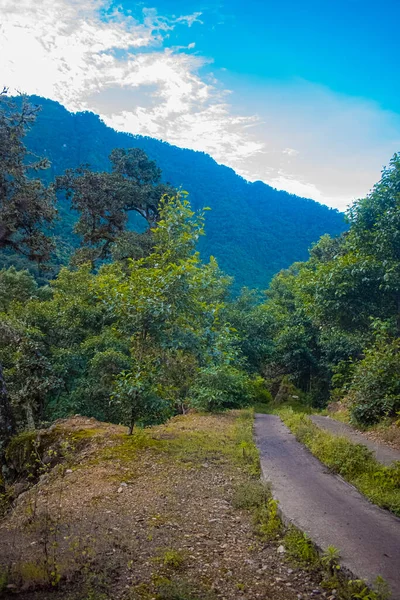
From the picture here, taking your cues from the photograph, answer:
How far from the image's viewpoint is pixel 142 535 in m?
4.38

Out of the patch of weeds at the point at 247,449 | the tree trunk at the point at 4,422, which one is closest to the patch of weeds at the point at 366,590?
the patch of weeds at the point at 247,449

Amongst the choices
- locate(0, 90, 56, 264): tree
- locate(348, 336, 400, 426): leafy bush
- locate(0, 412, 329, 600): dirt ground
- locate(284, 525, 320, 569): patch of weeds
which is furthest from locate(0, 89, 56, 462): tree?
locate(348, 336, 400, 426): leafy bush

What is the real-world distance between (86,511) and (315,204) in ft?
290

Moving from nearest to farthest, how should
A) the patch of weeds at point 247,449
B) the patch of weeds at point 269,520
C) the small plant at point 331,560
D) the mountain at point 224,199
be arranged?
the small plant at point 331,560 → the patch of weeds at point 269,520 → the patch of weeds at point 247,449 → the mountain at point 224,199

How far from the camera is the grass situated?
5570 millimetres

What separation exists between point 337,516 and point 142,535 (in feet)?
7.89

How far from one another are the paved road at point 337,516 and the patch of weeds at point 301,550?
85 millimetres

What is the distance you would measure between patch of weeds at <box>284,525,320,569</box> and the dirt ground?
0.32 ft

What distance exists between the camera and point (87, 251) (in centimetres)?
1967

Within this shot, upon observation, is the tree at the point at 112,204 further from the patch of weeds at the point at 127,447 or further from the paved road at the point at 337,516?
the paved road at the point at 337,516

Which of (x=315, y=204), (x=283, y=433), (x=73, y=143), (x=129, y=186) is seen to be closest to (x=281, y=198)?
(x=315, y=204)

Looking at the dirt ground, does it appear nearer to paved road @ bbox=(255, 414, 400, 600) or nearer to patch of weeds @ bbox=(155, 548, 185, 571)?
patch of weeds @ bbox=(155, 548, 185, 571)

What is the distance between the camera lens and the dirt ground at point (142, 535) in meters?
3.35

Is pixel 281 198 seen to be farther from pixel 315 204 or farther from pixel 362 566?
pixel 362 566
